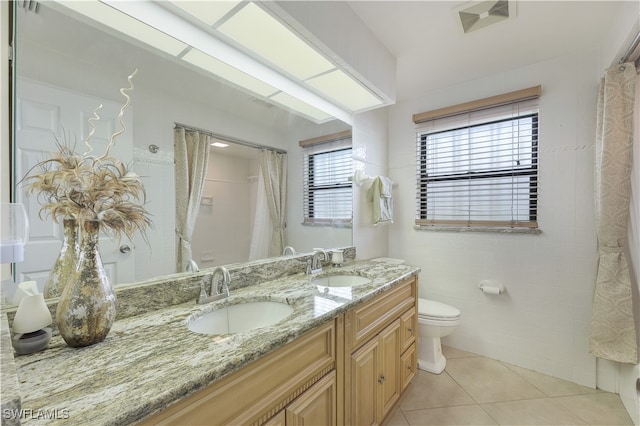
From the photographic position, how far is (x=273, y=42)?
1346mm

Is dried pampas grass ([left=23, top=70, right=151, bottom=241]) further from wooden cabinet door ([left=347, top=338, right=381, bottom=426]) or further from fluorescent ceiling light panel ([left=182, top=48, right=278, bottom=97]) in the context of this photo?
wooden cabinet door ([left=347, top=338, right=381, bottom=426])

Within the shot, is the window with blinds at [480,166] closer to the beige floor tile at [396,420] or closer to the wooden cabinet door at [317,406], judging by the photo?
the beige floor tile at [396,420]

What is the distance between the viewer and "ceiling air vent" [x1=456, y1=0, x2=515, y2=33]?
146cm

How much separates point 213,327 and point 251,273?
1.22ft

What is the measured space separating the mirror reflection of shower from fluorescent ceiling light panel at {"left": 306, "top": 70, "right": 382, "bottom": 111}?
24.6 inches

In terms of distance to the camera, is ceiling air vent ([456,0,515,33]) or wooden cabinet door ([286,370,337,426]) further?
ceiling air vent ([456,0,515,33])

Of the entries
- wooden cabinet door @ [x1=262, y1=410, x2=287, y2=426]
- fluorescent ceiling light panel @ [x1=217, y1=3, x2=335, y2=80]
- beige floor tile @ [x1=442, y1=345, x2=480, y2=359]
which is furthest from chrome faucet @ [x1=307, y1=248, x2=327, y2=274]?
beige floor tile @ [x1=442, y1=345, x2=480, y2=359]

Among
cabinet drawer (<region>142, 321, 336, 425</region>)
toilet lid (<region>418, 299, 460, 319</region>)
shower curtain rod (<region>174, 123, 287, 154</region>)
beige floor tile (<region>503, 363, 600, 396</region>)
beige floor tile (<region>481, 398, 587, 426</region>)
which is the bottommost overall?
beige floor tile (<region>481, 398, 587, 426</region>)

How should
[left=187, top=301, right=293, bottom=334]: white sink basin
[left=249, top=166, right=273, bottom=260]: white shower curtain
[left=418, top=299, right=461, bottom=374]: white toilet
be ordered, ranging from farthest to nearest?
1. [left=418, top=299, right=461, bottom=374]: white toilet
2. [left=249, top=166, right=273, bottom=260]: white shower curtain
3. [left=187, top=301, right=293, bottom=334]: white sink basin

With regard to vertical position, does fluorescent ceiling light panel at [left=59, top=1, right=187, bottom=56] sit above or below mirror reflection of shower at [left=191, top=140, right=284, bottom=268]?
above

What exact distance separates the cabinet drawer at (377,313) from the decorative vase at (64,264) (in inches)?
39.9

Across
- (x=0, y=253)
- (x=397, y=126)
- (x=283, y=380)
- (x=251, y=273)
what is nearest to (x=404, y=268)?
(x=251, y=273)

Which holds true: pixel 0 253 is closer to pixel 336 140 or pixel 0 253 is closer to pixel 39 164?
pixel 39 164

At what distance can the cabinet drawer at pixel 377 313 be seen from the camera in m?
1.22
